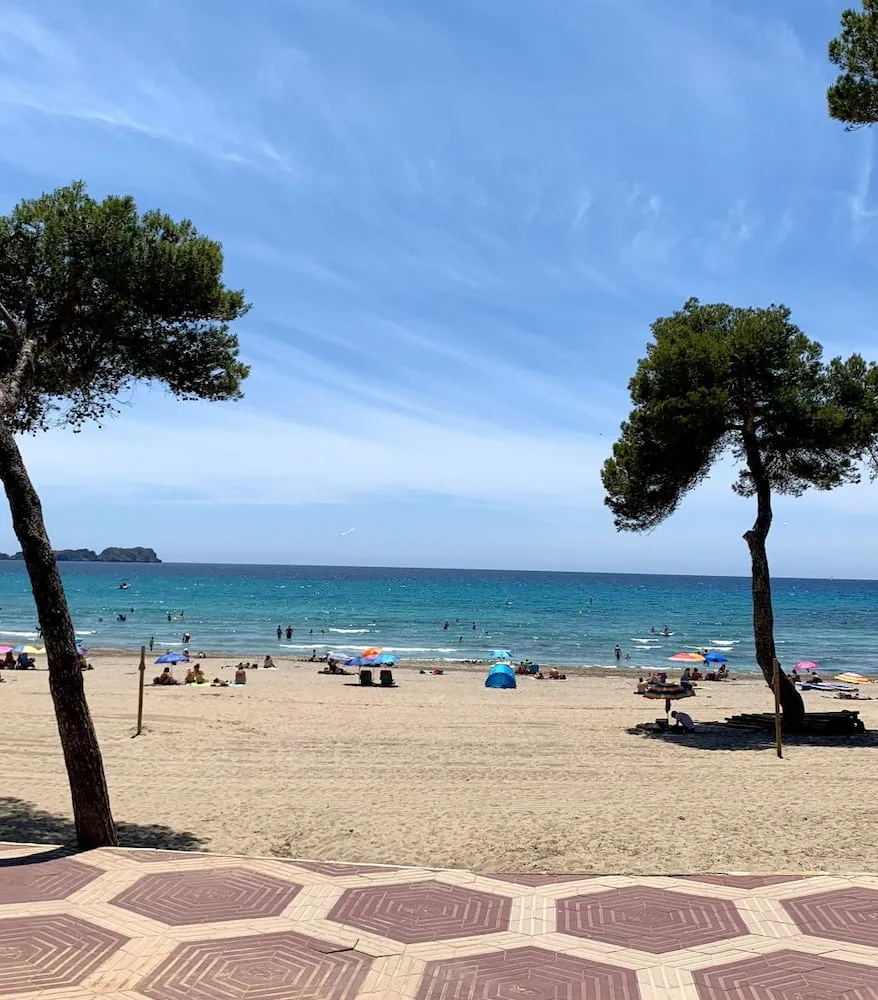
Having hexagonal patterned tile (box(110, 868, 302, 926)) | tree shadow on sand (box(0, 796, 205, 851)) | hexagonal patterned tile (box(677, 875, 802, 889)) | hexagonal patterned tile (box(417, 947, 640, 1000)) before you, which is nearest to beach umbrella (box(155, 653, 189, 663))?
tree shadow on sand (box(0, 796, 205, 851))

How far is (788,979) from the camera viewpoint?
5.12 m

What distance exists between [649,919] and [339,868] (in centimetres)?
274

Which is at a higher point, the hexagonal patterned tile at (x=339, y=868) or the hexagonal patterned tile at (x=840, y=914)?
the hexagonal patterned tile at (x=840, y=914)

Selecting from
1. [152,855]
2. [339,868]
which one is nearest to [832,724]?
[339,868]

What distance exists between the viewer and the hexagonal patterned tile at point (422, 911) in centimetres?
586

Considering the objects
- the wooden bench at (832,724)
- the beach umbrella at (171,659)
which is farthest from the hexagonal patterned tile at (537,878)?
the beach umbrella at (171,659)

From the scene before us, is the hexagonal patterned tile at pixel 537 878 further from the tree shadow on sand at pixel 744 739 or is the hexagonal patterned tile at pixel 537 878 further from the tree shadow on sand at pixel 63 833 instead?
the tree shadow on sand at pixel 744 739

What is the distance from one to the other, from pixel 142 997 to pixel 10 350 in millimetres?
7880

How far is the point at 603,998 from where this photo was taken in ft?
15.9

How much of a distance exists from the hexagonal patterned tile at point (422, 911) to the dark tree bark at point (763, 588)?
12.3m

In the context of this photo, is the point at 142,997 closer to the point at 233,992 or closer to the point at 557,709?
A: the point at 233,992

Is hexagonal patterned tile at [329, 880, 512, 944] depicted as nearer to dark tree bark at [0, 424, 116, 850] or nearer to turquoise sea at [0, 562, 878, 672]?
dark tree bark at [0, 424, 116, 850]

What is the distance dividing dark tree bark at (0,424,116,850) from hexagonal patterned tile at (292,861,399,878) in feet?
6.96

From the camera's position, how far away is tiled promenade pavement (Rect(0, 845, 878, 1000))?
498cm
